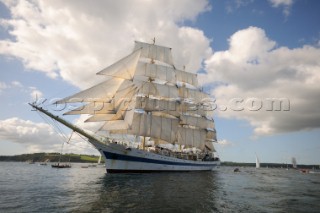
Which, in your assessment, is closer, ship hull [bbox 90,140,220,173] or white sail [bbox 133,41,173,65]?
ship hull [bbox 90,140,220,173]

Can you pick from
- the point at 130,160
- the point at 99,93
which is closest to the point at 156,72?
the point at 99,93

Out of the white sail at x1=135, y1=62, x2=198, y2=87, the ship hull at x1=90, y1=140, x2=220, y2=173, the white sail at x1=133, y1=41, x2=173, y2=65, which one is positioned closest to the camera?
the ship hull at x1=90, y1=140, x2=220, y2=173

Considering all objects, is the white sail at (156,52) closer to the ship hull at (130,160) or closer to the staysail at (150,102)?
the staysail at (150,102)

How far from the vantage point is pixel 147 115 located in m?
61.7

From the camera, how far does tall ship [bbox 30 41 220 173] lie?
4794 centimetres

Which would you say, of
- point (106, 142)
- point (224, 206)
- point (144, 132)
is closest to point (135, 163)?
point (106, 142)

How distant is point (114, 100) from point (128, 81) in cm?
547

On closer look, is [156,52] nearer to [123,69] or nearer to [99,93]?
[123,69]

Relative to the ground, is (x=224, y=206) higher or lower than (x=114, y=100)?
lower

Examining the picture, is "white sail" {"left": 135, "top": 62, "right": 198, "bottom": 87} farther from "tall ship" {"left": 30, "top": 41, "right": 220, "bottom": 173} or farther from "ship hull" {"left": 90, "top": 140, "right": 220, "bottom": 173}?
"ship hull" {"left": 90, "top": 140, "right": 220, "bottom": 173}

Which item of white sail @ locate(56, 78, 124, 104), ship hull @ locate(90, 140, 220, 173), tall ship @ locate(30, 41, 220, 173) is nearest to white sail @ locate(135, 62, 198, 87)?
tall ship @ locate(30, 41, 220, 173)

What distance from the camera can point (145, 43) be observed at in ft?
223

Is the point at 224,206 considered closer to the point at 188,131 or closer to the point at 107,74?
the point at 107,74

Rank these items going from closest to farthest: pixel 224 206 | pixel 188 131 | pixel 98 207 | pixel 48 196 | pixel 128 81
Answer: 1. pixel 98 207
2. pixel 224 206
3. pixel 48 196
4. pixel 128 81
5. pixel 188 131
